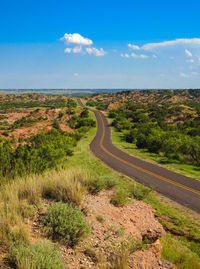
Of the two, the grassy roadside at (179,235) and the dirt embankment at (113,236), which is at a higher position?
the dirt embankment at (113,236)

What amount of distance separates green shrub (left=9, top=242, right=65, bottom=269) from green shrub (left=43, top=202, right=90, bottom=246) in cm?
75

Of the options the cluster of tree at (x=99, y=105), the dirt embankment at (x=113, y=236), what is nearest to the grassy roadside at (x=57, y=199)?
the dirt embankment at (x=113, y=236)

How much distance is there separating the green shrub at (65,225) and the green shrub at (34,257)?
749 millimetres

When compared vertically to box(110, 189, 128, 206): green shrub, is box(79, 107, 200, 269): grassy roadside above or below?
below

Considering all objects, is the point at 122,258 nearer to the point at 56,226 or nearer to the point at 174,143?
the point at 56,226

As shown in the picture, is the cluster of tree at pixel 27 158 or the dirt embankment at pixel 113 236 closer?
the dirt embankment at pixel 113 236

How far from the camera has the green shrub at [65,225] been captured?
514cm

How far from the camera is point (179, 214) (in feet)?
37.4

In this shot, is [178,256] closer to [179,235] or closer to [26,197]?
[179,235]

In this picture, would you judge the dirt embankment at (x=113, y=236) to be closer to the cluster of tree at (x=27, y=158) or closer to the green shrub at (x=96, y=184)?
the green shrub at (x=96, y=184)

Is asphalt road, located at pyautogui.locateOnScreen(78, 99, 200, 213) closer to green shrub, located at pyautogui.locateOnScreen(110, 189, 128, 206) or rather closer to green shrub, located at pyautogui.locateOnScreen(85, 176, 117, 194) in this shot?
green shrub, located at pyautogui.locateOnScreen(110, 189, 128, 206)

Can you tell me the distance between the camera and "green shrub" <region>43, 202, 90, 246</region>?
514 cm

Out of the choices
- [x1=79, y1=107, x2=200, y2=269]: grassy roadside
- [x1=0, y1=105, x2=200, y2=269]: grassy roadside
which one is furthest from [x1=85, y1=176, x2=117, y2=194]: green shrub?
[x1=79, y1=107, x2=200, y2=269]: grassy roadside

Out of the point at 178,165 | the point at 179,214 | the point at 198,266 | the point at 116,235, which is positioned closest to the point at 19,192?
the point at 116,235
